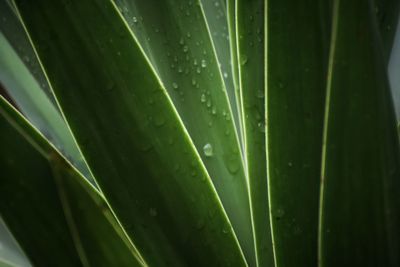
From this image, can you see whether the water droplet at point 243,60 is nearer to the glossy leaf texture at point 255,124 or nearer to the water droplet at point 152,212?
the glossy leaf texture at point 255,124

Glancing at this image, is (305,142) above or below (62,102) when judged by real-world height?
below

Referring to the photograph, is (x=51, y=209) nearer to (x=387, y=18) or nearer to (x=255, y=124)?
(x=255, y=124)

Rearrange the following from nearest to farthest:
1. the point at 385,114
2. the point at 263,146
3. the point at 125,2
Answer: the point at 385,114 → the point at 263,146 → the point at 125,2

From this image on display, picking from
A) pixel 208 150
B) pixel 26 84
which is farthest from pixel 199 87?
pixel 26 84

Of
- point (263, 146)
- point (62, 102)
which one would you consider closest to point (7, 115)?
point (62, 102)

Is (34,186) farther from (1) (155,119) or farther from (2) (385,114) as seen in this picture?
(2) (385,114)

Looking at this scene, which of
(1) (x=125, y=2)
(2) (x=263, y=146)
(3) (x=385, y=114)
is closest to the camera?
(3) (x=385, y=114)

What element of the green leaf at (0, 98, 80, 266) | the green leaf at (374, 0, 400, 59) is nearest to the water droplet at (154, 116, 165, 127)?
the green leaf at (0, 98, 80, 266)

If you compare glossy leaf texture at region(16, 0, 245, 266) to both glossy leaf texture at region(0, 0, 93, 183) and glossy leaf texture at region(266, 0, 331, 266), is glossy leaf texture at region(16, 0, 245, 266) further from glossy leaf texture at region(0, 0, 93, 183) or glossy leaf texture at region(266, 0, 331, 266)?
glossy leaf texture at region(0, 0, 93, 183)
